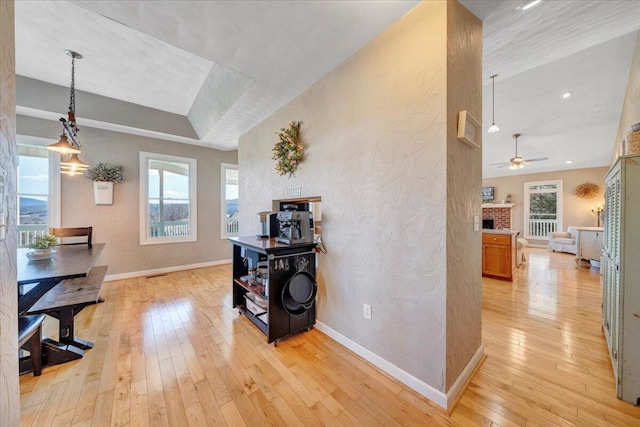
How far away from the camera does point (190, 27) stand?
176cm

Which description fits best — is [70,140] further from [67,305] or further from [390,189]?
[390,189]

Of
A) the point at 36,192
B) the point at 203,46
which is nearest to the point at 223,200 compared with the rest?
the point at 36,192

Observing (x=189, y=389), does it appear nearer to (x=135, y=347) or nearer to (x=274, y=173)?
(x=135, y=347)

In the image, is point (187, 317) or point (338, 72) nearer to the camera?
point (338, 72)

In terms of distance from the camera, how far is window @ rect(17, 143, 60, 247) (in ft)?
11.2

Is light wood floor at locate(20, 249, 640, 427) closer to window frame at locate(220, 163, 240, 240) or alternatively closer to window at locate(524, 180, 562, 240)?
window frame at locate(220, 163, 240, 240)

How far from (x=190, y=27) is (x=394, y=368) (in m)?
2.99

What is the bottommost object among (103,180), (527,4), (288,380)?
(288,380)

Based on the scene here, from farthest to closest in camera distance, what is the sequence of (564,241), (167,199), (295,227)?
(564,241)
(167,199)
(295,227)

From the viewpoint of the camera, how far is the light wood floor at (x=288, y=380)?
1.37m

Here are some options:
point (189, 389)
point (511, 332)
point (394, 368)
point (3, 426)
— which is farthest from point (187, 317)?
point (511, 332)

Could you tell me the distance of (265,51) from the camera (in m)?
2.02

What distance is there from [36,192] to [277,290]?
14.0 feet

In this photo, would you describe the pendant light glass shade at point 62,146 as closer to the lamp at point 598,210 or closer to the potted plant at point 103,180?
the potted plant at point 103,180
